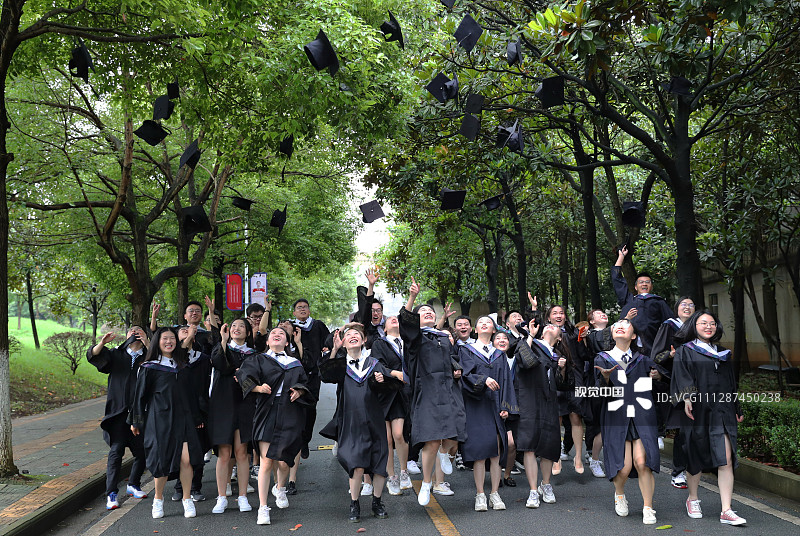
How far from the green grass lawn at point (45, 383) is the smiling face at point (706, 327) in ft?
52.3

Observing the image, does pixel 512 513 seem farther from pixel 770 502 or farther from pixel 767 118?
pixel 767 118

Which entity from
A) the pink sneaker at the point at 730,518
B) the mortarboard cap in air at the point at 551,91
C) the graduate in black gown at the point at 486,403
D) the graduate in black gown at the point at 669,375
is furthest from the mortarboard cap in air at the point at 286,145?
the pink sneaker at the point at 730,518

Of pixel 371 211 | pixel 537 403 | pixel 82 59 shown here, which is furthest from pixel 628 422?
pixel 82 59

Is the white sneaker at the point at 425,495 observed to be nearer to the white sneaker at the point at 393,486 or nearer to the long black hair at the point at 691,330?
the white sneaker at the point at 393,486

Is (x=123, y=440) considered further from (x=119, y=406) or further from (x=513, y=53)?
(x=513, y=53)

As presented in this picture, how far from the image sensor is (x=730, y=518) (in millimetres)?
6305

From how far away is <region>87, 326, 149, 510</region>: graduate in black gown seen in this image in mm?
7973

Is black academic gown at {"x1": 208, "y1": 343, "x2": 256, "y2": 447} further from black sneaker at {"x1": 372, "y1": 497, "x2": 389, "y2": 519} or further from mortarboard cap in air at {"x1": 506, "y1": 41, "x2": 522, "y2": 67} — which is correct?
mortarboard cap in air at {"x1": 506, "y1": 41, "x2": 522, "y2": 67}

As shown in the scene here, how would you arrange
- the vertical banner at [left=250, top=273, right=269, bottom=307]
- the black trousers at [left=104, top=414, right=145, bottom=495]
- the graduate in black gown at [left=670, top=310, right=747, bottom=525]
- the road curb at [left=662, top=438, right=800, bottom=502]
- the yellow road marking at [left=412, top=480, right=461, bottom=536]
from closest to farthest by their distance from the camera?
the yellow road marking at [left=412, top=480, right=461, bottom=536] → the graduate in black gown at [left=670, top=310, right=747, bottom=525] → the road curb at [left=662, top=438, right=800, bottom=502] → the black trousers at [left=104, top=414, right=145, bottom=495] → the vertical banner at [left=250, top=273, right=269, bottom=307]

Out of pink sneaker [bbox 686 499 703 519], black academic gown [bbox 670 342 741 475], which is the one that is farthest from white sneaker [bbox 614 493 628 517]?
black academic gown [bbox 670 342 741 475]

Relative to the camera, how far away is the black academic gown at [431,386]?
7.30m

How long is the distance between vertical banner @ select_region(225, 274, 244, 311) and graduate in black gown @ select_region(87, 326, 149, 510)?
15.8 meters

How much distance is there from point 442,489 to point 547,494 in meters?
1.16

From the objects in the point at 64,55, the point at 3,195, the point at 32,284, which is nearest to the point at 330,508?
the point at 3,195
